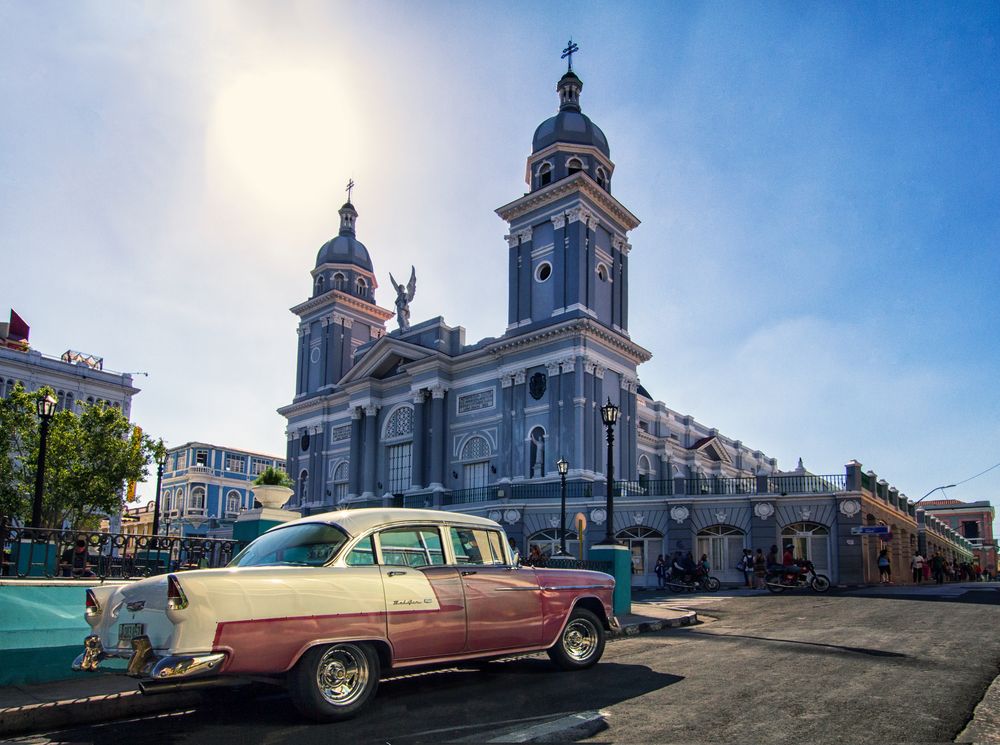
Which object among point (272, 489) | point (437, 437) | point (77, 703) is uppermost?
point (437, 437)

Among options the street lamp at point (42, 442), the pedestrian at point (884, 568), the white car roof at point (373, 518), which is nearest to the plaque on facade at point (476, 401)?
the pedestrian at point (884, 568)

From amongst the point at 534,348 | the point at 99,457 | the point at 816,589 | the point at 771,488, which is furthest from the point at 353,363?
the point at 816,589

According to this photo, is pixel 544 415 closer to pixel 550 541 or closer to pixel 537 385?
pixel 537 385

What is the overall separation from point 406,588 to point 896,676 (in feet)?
16.6

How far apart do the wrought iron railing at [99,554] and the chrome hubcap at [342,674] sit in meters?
4.73

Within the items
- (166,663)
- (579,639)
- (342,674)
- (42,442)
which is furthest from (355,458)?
(166,663)

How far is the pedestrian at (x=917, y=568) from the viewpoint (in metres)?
35.8

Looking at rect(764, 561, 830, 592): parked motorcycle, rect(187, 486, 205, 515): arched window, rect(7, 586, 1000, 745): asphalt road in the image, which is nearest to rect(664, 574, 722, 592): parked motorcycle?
rect(764, 561, 830, 592): parked motorcycle

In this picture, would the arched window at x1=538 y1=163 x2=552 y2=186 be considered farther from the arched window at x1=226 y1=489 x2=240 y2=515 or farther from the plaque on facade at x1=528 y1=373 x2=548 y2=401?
the arched window at x1=226 y1=489 x2=240 y2=515

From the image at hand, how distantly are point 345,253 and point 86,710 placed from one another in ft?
158

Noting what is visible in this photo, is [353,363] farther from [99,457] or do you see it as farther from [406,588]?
[406,588]

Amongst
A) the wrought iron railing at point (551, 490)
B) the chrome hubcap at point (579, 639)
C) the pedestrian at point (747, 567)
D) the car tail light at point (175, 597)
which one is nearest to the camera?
the car tail light at point (175, 597)

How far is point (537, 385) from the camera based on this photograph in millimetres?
38188

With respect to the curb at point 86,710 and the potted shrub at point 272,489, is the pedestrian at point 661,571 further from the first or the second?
the curb at point 86,710
